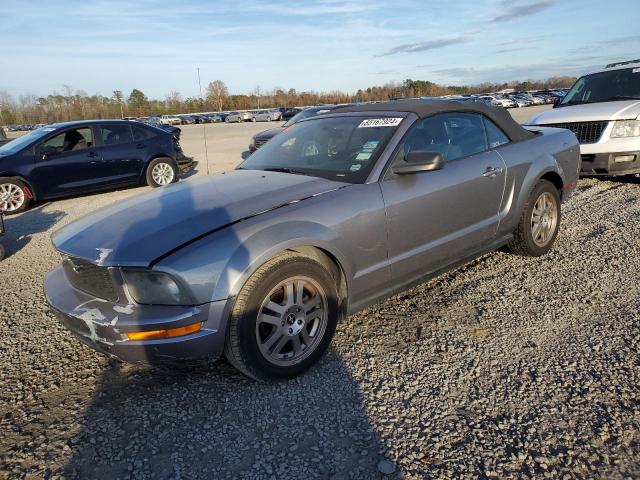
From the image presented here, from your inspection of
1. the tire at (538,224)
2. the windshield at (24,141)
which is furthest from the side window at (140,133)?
the tire at (538,224)

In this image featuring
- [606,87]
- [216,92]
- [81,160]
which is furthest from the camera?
[216,92]

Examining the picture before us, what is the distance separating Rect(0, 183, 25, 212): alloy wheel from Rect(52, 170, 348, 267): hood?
6244mm

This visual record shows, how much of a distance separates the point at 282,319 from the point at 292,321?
93 mm

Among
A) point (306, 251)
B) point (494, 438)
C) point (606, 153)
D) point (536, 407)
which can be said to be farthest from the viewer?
point (606, 153)

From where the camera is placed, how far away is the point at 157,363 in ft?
8.25

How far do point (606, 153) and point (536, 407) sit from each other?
6307 mm

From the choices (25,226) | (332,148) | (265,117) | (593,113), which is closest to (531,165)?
(332,148)

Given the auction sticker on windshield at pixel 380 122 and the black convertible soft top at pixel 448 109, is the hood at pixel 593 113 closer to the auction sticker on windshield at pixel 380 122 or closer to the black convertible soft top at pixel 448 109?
the black convertible soft top at pixel 448 109

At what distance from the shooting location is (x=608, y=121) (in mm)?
7363

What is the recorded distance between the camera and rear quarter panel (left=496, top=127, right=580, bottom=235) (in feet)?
13.5

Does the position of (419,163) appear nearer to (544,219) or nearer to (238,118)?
(544,219)

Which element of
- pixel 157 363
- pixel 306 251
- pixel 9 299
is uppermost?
pixel 306 251

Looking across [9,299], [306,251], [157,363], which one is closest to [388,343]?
[306,251]

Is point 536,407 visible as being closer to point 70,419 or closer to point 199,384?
point 199,384
